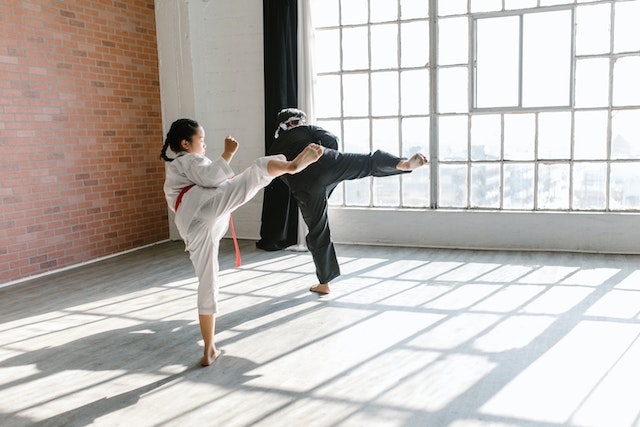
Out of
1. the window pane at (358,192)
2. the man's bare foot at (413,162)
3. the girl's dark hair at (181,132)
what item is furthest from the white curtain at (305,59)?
the girl's dark hair at (181,132)

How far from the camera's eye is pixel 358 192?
6.32 meters

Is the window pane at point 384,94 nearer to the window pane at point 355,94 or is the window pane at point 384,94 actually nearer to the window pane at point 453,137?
the window pane at point 355,94

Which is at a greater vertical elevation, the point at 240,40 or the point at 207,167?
the point at 240,40

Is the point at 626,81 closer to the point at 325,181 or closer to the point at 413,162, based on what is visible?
the point at 413,162

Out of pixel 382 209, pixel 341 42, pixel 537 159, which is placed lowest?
pixel 382 209

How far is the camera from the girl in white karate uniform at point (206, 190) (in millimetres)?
2918

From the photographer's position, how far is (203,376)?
2.96 m

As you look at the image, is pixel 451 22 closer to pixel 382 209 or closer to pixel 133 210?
pixel 382 209

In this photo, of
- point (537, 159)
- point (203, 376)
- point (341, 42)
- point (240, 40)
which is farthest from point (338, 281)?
point (240, 40)

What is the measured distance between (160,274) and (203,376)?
95.2 inches

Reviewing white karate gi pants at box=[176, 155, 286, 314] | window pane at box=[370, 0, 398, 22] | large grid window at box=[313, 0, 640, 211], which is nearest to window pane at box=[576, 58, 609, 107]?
large grid window at box=[313, 0, 640, 211]

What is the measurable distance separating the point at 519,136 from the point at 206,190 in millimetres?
3721

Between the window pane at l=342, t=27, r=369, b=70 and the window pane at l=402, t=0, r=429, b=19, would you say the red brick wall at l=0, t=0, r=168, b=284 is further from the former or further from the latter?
the window pane at l=402, t=0, r=429, b=19

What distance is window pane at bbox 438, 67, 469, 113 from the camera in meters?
5.79
